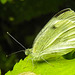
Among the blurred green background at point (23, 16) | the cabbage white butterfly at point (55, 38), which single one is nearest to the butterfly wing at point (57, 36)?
the cabbage white butterfly at point (55, 38)

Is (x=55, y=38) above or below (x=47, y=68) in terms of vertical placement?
above

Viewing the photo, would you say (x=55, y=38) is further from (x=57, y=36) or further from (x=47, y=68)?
(x=47, y=68)

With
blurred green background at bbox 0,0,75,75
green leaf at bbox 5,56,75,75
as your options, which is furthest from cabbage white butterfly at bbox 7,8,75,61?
blurred green background at bbox 0,0,75,75

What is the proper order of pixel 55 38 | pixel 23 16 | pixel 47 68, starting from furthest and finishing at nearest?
pixel 23 16 < pixel 55 38 < pixel 47 68

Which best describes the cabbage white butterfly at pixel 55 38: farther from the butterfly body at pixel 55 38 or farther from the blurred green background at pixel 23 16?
the blurred green background at pixel 23 16

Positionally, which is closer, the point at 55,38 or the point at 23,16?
the point at 55,38

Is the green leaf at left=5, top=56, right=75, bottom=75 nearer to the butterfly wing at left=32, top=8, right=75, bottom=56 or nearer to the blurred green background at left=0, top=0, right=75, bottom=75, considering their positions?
the butterfly wing at left=32, top=8, right=75, bottom=56

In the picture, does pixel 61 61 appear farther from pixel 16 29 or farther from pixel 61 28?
pixel 16 29

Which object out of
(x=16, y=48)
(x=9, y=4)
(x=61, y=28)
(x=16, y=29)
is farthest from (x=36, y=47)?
(x=16, y=29)

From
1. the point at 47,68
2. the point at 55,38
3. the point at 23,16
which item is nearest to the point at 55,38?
the point at 55,38
